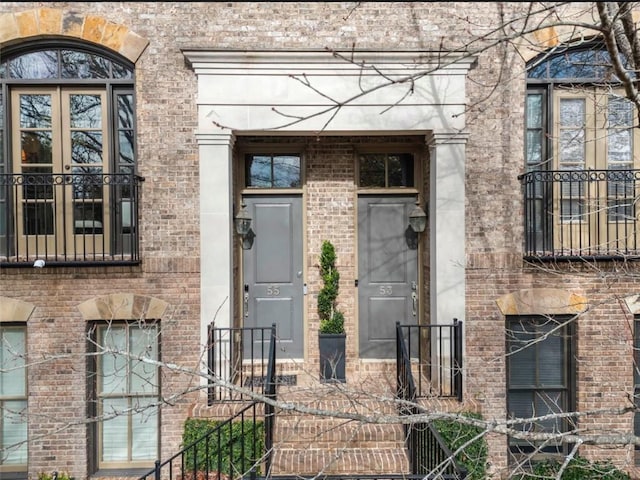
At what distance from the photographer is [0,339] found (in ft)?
16.8

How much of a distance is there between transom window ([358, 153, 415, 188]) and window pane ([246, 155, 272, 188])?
1315 mm

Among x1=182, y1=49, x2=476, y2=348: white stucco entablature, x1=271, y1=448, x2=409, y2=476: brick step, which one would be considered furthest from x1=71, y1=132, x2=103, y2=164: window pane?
x1=271, y1=448, x2=409, y2=476: brick step

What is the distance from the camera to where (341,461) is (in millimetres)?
4312

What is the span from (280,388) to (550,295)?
3.56m

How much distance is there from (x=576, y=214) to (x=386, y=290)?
260 centimetres

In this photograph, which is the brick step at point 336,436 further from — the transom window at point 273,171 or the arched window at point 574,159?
the transom window at point 273,171

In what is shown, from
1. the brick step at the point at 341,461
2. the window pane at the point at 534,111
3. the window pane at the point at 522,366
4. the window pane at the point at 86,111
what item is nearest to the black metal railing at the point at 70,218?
the window pane at the point at 86,111

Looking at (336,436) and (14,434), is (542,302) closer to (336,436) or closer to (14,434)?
(336,436)

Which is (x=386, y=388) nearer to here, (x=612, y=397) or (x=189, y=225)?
(x=612, y=397)

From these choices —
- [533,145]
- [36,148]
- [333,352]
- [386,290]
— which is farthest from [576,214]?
[36,148]

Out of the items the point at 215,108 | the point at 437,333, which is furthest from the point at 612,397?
the point at 215,108

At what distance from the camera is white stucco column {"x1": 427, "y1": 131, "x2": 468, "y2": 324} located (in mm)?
5125

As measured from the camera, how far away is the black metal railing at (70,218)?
5141mm

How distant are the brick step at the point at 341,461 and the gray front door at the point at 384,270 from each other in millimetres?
1559
